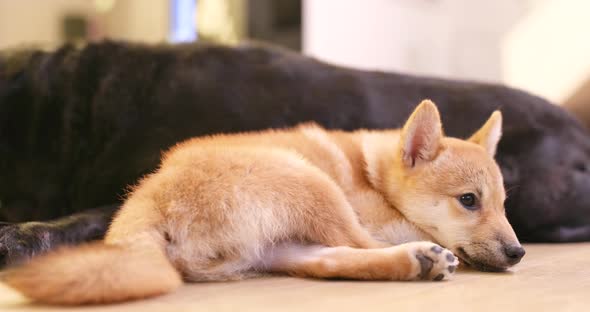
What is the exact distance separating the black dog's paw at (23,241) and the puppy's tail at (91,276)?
516mm

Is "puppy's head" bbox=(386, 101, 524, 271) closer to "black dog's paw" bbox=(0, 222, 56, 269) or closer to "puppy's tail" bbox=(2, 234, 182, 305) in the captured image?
"puppy's tail" bbox=(2, 234, 182, 305)

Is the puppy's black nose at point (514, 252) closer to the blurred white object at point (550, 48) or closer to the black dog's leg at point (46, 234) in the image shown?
the black dog's leg at point (46, 234)

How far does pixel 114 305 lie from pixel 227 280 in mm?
310

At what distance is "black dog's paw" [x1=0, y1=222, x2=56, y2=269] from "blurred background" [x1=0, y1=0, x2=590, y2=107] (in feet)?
6.07

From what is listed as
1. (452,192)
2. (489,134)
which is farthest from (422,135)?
(489,134)

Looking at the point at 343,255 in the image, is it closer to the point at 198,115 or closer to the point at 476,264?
the point at 476,264

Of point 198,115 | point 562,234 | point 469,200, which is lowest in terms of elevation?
point 562,234

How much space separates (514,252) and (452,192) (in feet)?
0.70

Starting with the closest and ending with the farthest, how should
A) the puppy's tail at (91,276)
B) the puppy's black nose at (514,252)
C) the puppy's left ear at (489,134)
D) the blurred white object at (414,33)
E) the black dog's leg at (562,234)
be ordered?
the puppy's tail at (91,276)
the puppy's black nose at (514,252)
the puppy's left ear at (489,134)
the black dog's leg at (562,234)
the blurred white object at (414,33)

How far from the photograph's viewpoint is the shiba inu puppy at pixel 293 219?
1.07 m

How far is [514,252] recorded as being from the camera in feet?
4.64

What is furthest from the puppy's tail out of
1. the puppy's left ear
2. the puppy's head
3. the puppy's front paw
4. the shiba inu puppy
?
the puppy's left ear

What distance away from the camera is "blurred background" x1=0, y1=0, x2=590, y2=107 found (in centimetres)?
362

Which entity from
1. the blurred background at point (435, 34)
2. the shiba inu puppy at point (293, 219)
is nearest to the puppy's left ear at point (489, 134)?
the shiba inu puppy at point (293, 219)
